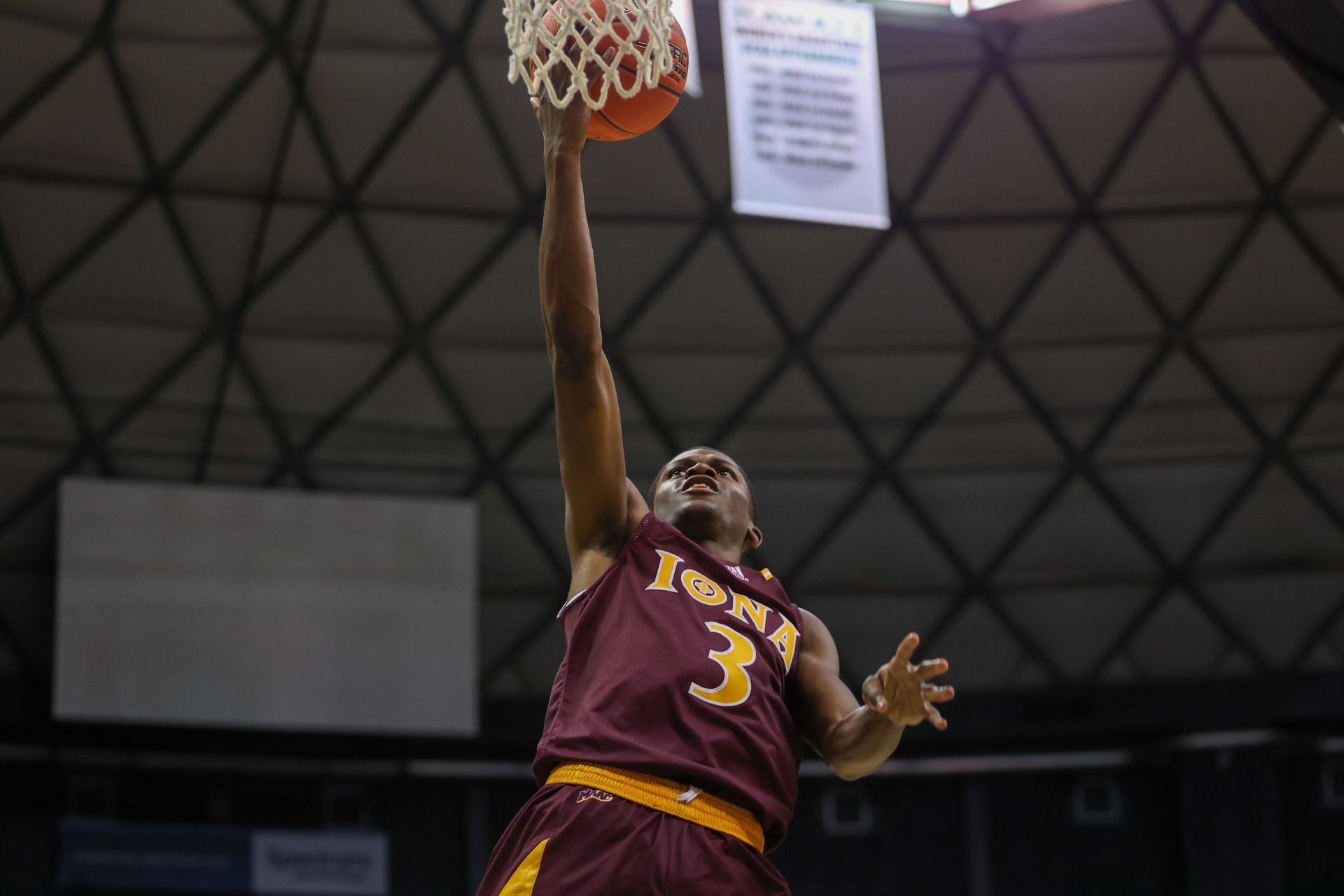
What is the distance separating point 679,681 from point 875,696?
0.54 meters

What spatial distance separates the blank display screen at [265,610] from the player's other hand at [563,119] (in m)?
13.9

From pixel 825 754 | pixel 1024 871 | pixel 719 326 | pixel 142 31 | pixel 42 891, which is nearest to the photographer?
pixel 825 754

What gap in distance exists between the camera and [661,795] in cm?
408

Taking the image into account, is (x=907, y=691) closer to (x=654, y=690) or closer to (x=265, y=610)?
(x=654, y=690)

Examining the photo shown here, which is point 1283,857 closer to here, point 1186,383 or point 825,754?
point 1186,383

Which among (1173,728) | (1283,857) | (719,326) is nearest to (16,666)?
(719,326)

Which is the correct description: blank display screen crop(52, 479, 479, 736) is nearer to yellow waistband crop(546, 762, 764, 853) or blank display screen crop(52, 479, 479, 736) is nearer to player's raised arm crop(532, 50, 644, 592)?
player's raised arm crop(532, 50, 644, 592)

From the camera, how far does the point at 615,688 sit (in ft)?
13.8

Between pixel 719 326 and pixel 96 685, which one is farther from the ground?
pixel 719 326

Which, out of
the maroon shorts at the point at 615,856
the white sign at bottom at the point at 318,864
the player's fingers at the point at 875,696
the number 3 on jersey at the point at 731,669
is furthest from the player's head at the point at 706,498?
the white sign at bottom at the point at 318,864

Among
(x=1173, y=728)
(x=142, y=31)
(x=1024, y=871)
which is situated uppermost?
(x=142, y=31)

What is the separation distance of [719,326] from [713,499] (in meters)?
14.4

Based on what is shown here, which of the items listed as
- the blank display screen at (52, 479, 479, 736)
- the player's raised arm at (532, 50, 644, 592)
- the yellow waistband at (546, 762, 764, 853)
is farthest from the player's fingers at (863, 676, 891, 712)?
the blank display screen at (52, 479, 479, 736)

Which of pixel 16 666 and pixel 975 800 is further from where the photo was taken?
pixel 975 800
